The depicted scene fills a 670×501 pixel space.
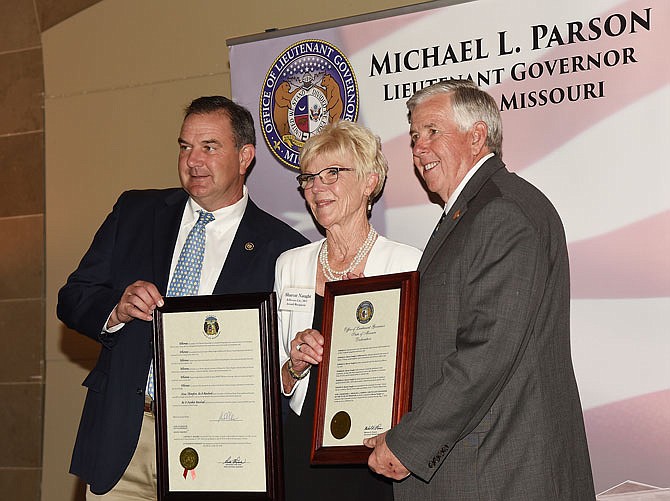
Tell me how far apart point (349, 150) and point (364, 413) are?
3.47ft

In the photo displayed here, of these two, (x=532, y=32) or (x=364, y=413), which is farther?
(x=532, y=32)

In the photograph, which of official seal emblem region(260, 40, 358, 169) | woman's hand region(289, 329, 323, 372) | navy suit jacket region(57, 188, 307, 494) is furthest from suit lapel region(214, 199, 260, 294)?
official seal emblem region(260, 40, 358, 169)

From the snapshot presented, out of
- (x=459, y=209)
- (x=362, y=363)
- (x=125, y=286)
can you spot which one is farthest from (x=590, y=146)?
(x=125, y=286)

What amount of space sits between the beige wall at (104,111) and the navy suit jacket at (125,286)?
1834 millimetres

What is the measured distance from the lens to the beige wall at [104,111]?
5.62 m

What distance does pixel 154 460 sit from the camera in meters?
3.65

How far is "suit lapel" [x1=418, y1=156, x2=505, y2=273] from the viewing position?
2984 mm

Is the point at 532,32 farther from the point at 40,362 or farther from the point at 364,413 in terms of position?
the point at 40,362

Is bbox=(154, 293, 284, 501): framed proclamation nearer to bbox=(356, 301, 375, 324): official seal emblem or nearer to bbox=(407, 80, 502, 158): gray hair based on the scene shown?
bbox=(356, 301, 375, 324): official seal emblem

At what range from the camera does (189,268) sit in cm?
369

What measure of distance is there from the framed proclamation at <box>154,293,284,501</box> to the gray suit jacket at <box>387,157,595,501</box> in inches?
22.3

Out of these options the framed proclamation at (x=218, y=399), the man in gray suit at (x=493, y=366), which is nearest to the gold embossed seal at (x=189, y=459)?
the framed proclamation at (x=218, y=399)

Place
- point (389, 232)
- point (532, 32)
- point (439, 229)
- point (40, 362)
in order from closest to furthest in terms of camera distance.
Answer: point (439, 229) < point (532, 32) < point (389, 232) < point (40, 362)

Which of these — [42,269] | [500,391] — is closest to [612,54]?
[500,391]
